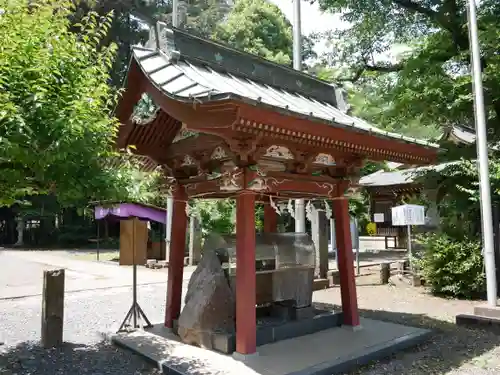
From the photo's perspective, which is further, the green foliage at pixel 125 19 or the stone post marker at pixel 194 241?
the green foliage at pixel 125 19

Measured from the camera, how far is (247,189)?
5.46 m

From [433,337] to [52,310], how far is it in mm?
5931

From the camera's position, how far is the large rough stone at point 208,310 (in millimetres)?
5906

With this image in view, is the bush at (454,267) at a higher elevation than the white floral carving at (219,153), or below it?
below

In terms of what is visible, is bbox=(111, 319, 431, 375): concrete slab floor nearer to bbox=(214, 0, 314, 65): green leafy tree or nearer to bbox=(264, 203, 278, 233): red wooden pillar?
bbox=(264, 203, 278, 233): red wooden pillar

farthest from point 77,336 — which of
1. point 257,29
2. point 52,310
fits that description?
point 257,29

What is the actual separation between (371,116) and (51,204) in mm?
20681

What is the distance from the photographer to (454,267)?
9.84m

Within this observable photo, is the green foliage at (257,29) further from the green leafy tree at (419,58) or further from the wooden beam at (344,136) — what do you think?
the wooden beam at (344,136)

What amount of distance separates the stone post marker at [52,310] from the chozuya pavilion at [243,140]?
64.1 inches

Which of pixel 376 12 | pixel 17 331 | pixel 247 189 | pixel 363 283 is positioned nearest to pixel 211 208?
pixel 363 283

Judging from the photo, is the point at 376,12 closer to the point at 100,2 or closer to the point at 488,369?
the point at 488,369

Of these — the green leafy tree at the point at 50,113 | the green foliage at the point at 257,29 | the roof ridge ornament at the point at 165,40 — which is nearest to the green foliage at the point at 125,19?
the green foliage at the point at 257,29

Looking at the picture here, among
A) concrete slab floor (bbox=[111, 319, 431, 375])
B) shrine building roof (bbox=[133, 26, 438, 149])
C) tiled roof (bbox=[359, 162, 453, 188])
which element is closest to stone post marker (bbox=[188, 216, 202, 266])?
tiled roof (bbox=[359, 162, 453, 188])
